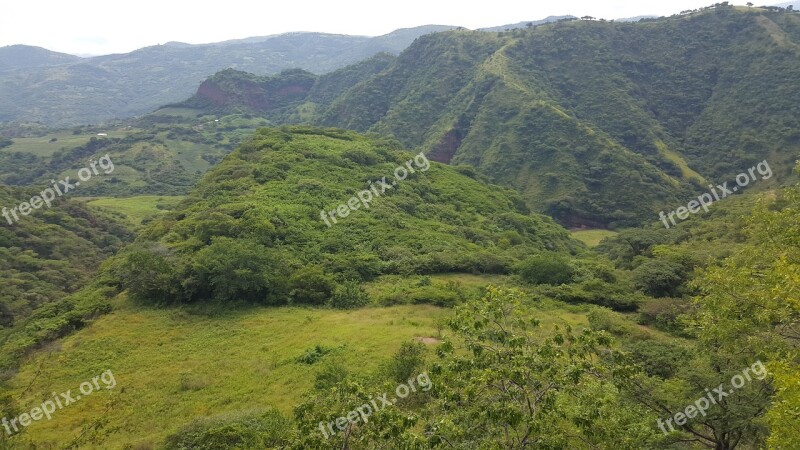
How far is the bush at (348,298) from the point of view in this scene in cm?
3350

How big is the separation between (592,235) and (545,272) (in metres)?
50.9

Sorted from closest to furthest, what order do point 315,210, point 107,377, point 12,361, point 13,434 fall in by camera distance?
1. point 13,434
2. point 107,377
3. point 12,361
4. point 315,210

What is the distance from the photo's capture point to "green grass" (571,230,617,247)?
82250 millimetres

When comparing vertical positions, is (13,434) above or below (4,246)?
above

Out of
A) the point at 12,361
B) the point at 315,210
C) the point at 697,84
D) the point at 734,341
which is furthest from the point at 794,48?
the point at 12,361

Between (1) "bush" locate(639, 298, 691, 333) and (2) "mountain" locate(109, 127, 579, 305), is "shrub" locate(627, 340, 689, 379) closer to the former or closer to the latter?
(1) "bush" locate(639, 298, 691, 333)

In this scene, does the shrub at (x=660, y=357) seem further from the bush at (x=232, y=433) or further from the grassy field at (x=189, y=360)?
the bush at (x=232, y=433)

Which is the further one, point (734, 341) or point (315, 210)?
point (315, 210)

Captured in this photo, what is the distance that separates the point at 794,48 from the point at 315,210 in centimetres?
11755

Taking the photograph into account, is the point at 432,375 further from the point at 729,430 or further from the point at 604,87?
the point at 604,87

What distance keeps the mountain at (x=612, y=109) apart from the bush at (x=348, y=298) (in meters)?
62.8

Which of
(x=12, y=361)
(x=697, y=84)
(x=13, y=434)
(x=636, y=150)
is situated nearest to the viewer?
(x=13, y=434)

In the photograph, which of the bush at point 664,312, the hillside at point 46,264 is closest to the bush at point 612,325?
the bush at point 664,312

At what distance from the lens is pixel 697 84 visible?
118m
